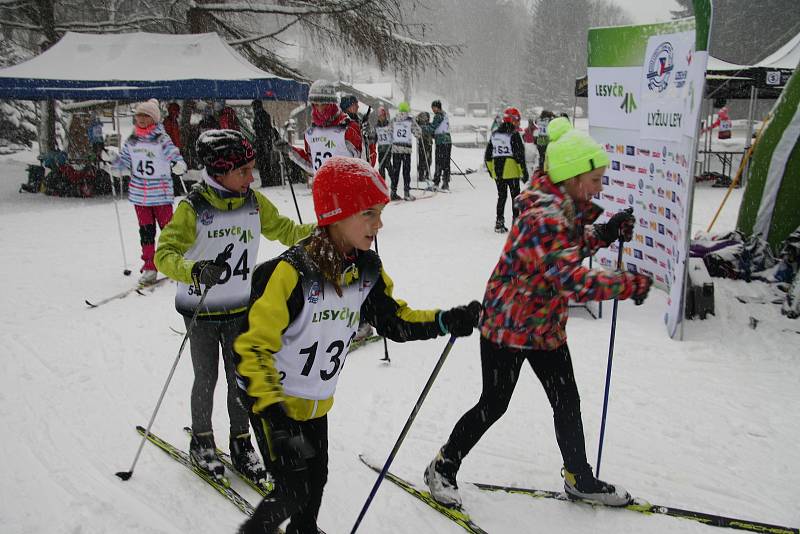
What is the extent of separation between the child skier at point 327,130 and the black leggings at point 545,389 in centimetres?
428

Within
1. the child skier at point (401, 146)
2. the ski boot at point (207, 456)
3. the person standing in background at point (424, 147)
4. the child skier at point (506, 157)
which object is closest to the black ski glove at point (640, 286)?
the ski boot at point (207, 456)

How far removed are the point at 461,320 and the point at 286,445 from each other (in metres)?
0.89

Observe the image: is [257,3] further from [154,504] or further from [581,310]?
[154,504]

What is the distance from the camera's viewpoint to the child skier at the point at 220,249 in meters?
3.26

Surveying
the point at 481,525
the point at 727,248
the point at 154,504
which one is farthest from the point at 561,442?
the point at 727,248

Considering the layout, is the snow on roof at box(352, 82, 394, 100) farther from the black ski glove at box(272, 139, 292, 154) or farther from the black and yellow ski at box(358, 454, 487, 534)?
the black and yellow ski at box(358, 454, 487, 534)

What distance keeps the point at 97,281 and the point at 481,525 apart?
23.1ft

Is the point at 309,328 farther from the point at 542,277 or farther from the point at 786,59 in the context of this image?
the point at 786,59

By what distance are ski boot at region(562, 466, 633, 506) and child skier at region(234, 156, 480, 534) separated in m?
1.33

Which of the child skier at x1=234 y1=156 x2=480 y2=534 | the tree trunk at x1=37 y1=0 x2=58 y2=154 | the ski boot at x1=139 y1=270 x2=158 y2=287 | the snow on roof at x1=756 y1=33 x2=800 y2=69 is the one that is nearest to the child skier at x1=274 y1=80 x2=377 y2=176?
the ski boot at x1=139 y1=270 x2=158 y2=287

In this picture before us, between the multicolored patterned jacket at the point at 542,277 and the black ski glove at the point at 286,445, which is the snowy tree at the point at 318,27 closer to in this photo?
the multicolored patterned jacket at the point at 542,277

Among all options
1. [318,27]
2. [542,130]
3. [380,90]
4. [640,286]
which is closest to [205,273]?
[640,286]

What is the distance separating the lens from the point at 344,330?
248cm

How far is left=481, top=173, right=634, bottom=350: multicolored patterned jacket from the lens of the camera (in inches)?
106
